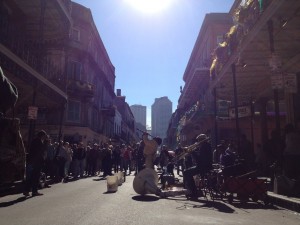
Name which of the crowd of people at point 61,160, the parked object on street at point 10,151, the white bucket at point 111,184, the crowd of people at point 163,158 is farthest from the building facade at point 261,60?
the parked object on street at point 10,151

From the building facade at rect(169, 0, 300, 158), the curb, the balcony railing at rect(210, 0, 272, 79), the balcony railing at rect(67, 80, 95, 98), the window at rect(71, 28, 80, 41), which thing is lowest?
the curb

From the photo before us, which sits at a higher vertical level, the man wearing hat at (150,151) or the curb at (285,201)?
the man wearing hat at (150,151)

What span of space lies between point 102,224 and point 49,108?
19.2 meters

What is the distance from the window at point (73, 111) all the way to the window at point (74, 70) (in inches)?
107

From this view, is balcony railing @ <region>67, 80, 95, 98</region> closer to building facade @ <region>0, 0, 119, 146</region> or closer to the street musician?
building facade @ <region>0, 0, 119, 146</region>

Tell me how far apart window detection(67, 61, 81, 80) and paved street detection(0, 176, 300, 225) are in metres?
29.6

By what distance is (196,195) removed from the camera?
1048 cm

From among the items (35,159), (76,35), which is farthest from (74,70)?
(35,159)

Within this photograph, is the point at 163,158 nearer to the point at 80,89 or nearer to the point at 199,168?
the point at 199,168

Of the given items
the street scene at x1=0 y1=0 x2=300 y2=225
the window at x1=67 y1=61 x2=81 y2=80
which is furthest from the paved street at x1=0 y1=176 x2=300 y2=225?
the window at x1=67 y1=61 x2=81 y2=80

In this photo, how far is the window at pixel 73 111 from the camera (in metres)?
37.8

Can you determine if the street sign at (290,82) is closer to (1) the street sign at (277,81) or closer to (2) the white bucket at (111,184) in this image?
(1) the street sign at (277,81)

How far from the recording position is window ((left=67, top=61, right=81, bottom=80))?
38.3 m

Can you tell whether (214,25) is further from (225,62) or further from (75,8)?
(225,62)
